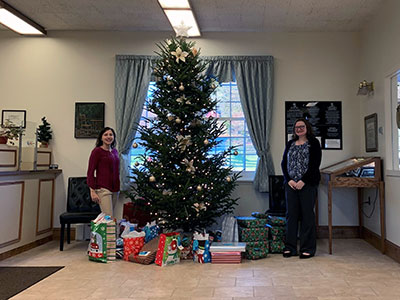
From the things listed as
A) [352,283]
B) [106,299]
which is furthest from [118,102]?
[352,283]

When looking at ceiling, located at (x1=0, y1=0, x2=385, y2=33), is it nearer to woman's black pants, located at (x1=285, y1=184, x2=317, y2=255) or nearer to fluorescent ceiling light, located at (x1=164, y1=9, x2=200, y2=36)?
fluorescent ceiling light, located at (x1=164, y1=9, x2=200, y2=36)

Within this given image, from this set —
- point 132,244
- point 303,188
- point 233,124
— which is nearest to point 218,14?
point 233,124

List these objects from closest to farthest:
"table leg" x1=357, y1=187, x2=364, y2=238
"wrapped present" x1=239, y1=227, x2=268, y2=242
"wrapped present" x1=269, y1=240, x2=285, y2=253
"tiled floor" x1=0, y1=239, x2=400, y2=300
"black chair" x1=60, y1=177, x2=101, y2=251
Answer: "tiled floor" x1=0, y1=239, x2=400, y2=300, "wrapped present" x1=239, y1=227, x2=268, y2=242, "wrapped present" x1=269, y1=240, x2=285, y2=253, "black chair" x1=60, y1=177, x2=101, y2=251, "table leg" x1=357, y1=187, x2=364, y2=238

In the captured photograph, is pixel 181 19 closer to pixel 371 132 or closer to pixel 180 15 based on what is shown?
pixel 180 15

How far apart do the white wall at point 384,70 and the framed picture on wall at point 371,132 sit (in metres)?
0.08

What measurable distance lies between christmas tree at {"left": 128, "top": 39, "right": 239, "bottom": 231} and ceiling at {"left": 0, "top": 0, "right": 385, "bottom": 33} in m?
0.78

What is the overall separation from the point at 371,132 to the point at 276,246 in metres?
1.89

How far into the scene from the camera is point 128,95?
4781mm

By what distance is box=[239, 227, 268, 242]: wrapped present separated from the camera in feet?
12.3

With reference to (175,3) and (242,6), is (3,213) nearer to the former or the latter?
(175,3)

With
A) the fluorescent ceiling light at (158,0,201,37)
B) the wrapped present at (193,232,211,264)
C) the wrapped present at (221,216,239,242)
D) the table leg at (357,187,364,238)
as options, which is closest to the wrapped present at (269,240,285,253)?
the wrapped present at (221,216,239,242)

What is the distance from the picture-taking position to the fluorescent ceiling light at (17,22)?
4164mm

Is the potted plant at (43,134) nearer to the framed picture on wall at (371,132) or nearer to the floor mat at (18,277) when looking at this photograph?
the floor mat at (18,277)

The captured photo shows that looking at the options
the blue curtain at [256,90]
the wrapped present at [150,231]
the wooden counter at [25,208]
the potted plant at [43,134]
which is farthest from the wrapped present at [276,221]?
the potted plant at [43,134]
